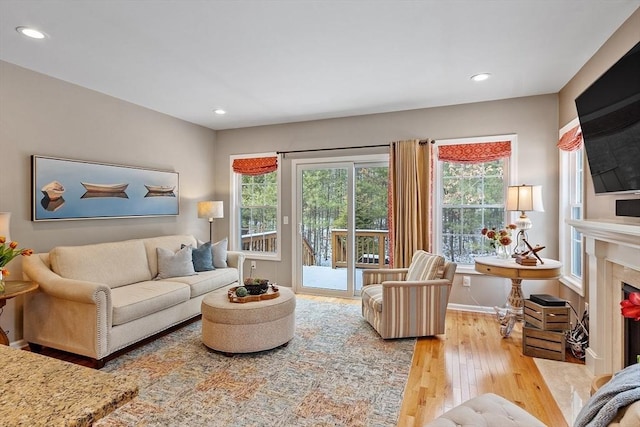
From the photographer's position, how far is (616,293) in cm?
242

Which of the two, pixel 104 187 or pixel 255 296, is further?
pixel 104 187

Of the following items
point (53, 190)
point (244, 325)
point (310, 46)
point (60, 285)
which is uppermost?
point (310, 46)

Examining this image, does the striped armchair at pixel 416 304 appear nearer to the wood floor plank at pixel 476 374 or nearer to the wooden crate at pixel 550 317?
the wood floor plank at pixel 476 374

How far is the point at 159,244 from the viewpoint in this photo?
4133 millimetres

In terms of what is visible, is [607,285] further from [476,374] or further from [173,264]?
[173,264]

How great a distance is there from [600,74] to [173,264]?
176 inches

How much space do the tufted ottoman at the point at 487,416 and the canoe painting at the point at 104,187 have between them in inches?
153

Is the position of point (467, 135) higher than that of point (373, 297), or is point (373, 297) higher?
point (467, 135)

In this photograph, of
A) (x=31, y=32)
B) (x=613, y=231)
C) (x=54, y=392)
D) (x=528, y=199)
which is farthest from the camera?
(x=528, y=199)

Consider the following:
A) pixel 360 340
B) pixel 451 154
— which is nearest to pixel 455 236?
pixel 451 154

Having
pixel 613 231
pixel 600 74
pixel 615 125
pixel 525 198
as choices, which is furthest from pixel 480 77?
pixel 613 231

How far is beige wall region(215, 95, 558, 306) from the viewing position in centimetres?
384

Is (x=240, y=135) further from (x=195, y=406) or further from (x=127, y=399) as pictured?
(x=127, y=399)

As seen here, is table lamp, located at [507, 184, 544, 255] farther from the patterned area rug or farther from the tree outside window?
the patterned area rug
